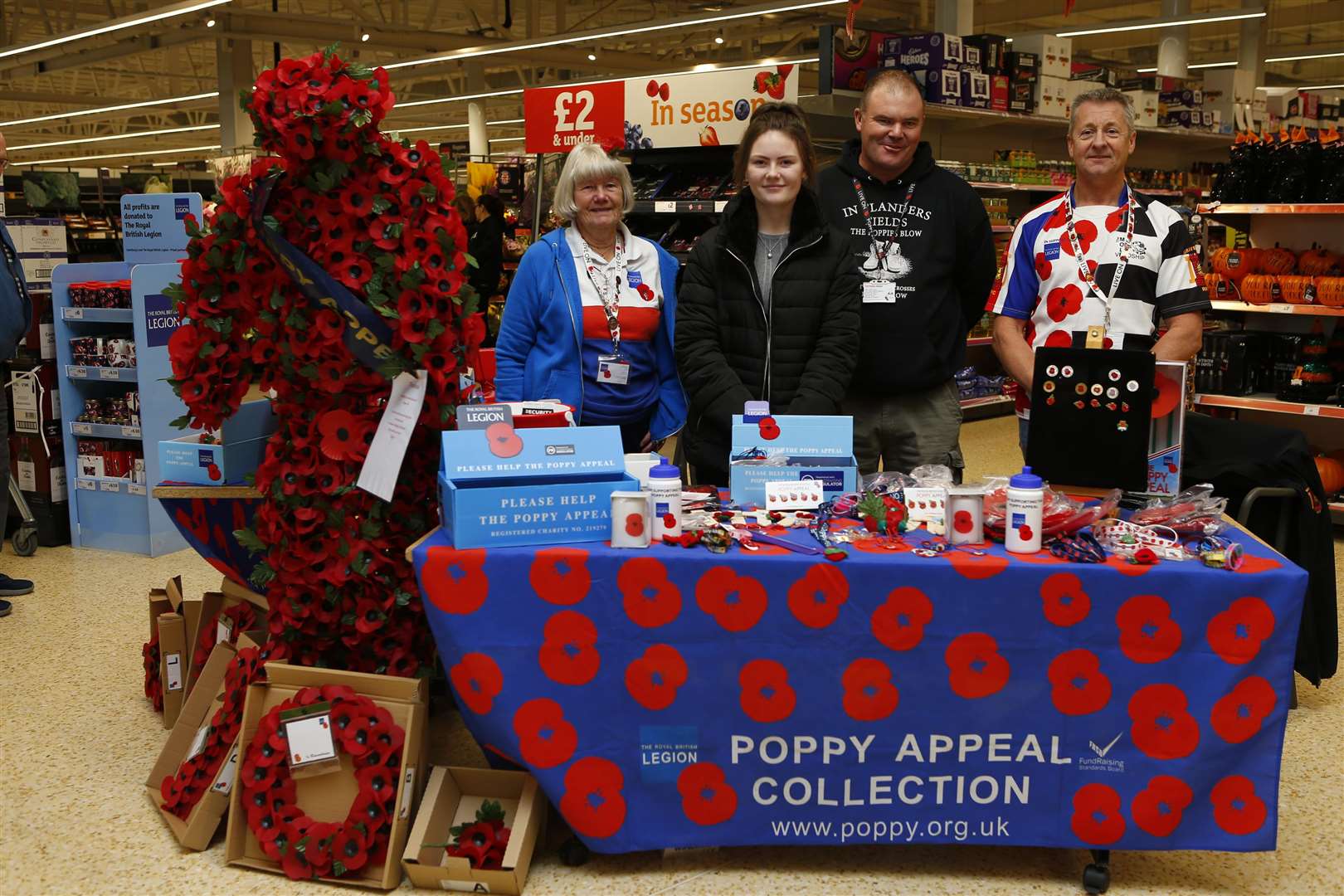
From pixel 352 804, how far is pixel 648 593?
832 mm

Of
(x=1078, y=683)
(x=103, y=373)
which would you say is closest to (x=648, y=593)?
(x=1078, y=683)

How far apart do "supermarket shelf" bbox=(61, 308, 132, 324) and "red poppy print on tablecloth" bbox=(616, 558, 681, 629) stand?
3.68m

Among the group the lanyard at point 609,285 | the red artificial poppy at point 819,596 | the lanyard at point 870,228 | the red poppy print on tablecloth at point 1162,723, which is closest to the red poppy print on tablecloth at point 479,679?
the red artificial poppy at point 819,596

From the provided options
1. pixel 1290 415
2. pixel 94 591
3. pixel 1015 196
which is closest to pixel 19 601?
pixel 94 591

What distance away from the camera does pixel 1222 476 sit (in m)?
3.64

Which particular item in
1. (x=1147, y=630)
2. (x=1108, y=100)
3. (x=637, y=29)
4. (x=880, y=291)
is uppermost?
(x=637, y=29)

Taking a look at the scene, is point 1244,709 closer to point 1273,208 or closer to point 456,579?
point 456,579

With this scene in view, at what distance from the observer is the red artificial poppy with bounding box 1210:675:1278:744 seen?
7.95 ft

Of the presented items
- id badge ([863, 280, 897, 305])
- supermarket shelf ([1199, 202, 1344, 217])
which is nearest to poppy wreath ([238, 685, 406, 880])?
id badge ([863, 280, 897, 305])

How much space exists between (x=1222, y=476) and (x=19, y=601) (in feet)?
14.7

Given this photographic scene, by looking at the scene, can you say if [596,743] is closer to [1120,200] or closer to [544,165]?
[1120,200]

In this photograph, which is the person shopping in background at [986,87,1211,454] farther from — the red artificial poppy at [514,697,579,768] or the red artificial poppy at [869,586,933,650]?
the red artificial poppy at [514,697,579,768]

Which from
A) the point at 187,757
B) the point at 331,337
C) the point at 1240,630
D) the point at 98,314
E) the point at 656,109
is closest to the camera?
the point at 1240,630

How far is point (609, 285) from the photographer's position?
3.46 m
